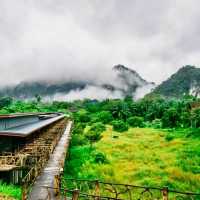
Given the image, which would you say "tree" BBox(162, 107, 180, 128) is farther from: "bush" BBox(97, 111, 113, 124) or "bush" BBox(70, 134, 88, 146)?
"bush" BBox(70, 134, 88, 146)

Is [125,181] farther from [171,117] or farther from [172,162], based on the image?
[171,117]

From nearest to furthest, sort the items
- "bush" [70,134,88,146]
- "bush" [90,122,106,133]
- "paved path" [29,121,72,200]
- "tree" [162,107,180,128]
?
"paved path" [29,121,72,200], "bush" [70,134,88,146], "bush" [90,122,106,133], "tree" [162,107,180,128]

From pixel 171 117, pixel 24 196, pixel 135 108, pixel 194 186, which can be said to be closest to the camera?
pixel 24 196

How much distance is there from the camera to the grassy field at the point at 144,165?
24938 mm

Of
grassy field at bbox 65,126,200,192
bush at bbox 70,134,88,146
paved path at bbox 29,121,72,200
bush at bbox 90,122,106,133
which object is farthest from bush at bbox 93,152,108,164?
bush at bbox 90,122,106,133

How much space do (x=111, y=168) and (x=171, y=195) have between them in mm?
8016

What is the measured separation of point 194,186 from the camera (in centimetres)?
2380

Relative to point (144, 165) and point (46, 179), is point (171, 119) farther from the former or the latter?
point (46, 179)

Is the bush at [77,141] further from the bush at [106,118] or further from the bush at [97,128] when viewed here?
the bush at [106,118]

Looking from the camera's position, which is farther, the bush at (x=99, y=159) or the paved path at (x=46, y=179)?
the bush at (x=99, y=159)

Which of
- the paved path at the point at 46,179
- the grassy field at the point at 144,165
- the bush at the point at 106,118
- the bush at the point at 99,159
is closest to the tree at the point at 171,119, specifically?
the bush at the point at 106,118

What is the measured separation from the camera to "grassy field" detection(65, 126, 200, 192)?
2494 cm

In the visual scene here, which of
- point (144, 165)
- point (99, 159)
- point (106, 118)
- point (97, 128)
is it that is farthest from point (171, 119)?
point (99, 159)

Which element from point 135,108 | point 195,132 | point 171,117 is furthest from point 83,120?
point 195,132
